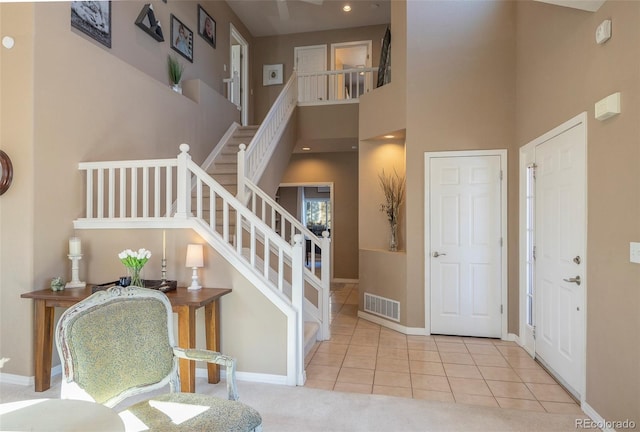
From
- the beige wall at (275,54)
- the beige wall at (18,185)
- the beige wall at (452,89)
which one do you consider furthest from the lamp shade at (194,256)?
the beige wall at (275,54)

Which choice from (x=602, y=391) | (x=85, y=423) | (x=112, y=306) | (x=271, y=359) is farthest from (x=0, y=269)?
(x=602, y=391)

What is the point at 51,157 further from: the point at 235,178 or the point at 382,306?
the point at 382,306

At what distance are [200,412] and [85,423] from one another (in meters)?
0.52

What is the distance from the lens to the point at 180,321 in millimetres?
2660

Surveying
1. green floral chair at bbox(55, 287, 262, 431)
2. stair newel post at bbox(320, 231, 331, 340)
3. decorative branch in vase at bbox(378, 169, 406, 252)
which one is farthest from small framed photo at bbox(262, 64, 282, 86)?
Result: green floral chair at bbox(55, 287, 262, 431)

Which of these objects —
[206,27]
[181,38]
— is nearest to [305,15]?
[206,27]

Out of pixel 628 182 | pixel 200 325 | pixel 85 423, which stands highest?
pixel 628 182

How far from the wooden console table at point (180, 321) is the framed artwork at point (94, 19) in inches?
113

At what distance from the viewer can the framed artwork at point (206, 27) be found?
605 centimetres

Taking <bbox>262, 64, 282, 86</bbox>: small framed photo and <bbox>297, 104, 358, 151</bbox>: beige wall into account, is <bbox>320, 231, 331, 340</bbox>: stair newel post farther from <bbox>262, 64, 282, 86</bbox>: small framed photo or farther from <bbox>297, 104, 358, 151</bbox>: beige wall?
<bbox>262, 64, 282, 86</bbox>: small framed photo

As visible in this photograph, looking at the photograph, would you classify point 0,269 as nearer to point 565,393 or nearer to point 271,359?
point 271,359

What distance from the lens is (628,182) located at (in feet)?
6.93

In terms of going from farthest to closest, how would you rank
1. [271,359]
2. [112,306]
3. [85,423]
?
[271,359]
[112,306]
[85,423]

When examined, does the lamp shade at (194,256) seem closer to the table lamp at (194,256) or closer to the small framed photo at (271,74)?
the table lamp at (194,256)
